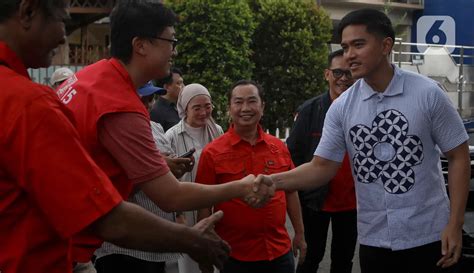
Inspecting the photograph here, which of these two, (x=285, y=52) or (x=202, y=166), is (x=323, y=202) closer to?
(x=202, y=166)

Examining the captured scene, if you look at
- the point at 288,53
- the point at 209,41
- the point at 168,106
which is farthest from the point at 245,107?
the point at 288,53

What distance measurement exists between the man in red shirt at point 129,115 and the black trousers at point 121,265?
4.74 ft

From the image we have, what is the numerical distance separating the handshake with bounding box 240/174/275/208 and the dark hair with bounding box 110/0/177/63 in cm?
92

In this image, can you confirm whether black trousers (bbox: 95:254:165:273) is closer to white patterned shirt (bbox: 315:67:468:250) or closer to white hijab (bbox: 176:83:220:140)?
white patterned shirt (bbox: 315:67:468:250)

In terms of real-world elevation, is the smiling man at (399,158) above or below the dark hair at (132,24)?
below

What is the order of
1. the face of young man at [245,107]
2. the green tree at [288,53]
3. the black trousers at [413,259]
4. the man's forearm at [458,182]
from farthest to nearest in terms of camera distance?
the green tree at [288,53]
the face of young man at [245,107]
the black trousers at [413,259]
the man's forearm at [458,182]

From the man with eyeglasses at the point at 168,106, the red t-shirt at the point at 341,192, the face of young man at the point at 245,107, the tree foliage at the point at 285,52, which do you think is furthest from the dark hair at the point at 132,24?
the tree foliage at the point at 285,52

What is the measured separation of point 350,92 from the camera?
16.3 feet

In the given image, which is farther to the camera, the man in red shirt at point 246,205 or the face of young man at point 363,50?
the man in red shirt at point 246,205

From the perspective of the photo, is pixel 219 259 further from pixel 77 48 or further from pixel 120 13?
pixel 77 48

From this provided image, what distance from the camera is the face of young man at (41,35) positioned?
2602 mm

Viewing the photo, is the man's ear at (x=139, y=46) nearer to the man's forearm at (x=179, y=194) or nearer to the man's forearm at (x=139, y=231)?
the man's forearm at (x=179, y=194)

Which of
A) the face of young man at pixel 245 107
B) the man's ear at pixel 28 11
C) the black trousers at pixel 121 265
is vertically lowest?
the black trousers at pixel 121 265

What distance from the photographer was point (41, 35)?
2.63 meters
